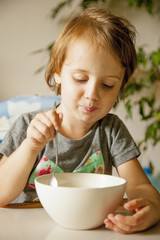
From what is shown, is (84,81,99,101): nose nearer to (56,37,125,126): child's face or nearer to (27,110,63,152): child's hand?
(56,37,125,126): child's face

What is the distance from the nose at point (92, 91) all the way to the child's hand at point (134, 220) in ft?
1.00

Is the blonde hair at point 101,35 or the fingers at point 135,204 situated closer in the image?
the fingers at point 135,204

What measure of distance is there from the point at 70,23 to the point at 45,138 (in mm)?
456

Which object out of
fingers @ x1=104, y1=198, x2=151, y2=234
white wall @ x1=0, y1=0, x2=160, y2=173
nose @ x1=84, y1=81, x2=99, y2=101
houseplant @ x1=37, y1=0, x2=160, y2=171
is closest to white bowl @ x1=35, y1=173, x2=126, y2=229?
fingers @ x1=104, y1=198, x2=151, y2=234

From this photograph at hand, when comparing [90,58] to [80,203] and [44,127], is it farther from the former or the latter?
[80,203]

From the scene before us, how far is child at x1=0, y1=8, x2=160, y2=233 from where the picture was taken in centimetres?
72

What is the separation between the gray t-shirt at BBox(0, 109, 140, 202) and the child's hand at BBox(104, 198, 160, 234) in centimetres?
32

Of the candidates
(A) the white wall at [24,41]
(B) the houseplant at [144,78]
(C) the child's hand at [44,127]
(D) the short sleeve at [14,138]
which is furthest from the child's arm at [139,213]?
(A) the white wall at [24,41]

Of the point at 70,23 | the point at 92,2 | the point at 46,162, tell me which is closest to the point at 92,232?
the point at 46,162

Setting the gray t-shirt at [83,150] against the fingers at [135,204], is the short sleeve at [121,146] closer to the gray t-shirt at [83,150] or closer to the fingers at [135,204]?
the gray t-shirt at [83,150]

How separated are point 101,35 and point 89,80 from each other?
0.54ft

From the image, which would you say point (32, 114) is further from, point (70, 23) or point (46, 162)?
point (70, 23)

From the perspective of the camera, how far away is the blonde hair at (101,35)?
855 mm

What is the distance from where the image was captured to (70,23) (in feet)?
3.13
